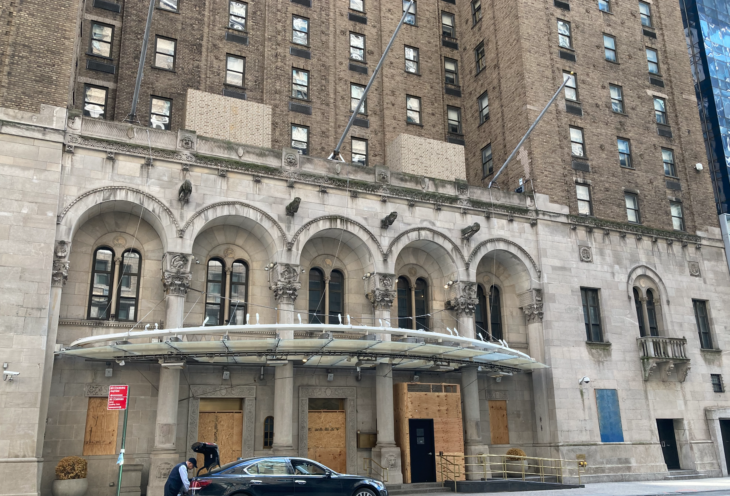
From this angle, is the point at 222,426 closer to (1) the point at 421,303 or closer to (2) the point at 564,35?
(1) the point at 421,303

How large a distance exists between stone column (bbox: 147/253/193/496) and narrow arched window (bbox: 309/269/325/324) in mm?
5616

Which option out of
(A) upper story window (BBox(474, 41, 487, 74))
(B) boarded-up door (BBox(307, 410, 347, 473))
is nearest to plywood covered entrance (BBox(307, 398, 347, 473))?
(B) boarded-up door (BBox(307, 410, 347, 473))

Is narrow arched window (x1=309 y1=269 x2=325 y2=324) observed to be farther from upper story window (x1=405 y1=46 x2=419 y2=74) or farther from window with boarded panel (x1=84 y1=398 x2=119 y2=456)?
upper story window (x1=405 y1=46 x2=419 y2=74)

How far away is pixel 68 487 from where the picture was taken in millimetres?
20531

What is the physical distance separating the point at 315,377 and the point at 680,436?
1946cm

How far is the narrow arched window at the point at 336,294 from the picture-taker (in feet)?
91.5

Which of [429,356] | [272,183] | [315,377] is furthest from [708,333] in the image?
[272,183]

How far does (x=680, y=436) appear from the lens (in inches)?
1268

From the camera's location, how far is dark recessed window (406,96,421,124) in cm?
3762

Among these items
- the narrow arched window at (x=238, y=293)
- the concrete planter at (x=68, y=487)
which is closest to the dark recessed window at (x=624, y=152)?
the narrow arched window at (x=238, y=293)

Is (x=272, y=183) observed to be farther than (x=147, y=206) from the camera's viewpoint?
Yes

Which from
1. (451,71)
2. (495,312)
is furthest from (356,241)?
(451,71)

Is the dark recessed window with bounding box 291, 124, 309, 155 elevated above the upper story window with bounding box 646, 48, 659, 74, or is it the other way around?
the upper story window with bounding box 646, 48, 659, 74

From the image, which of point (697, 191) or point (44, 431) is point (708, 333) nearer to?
point (697, 191)
